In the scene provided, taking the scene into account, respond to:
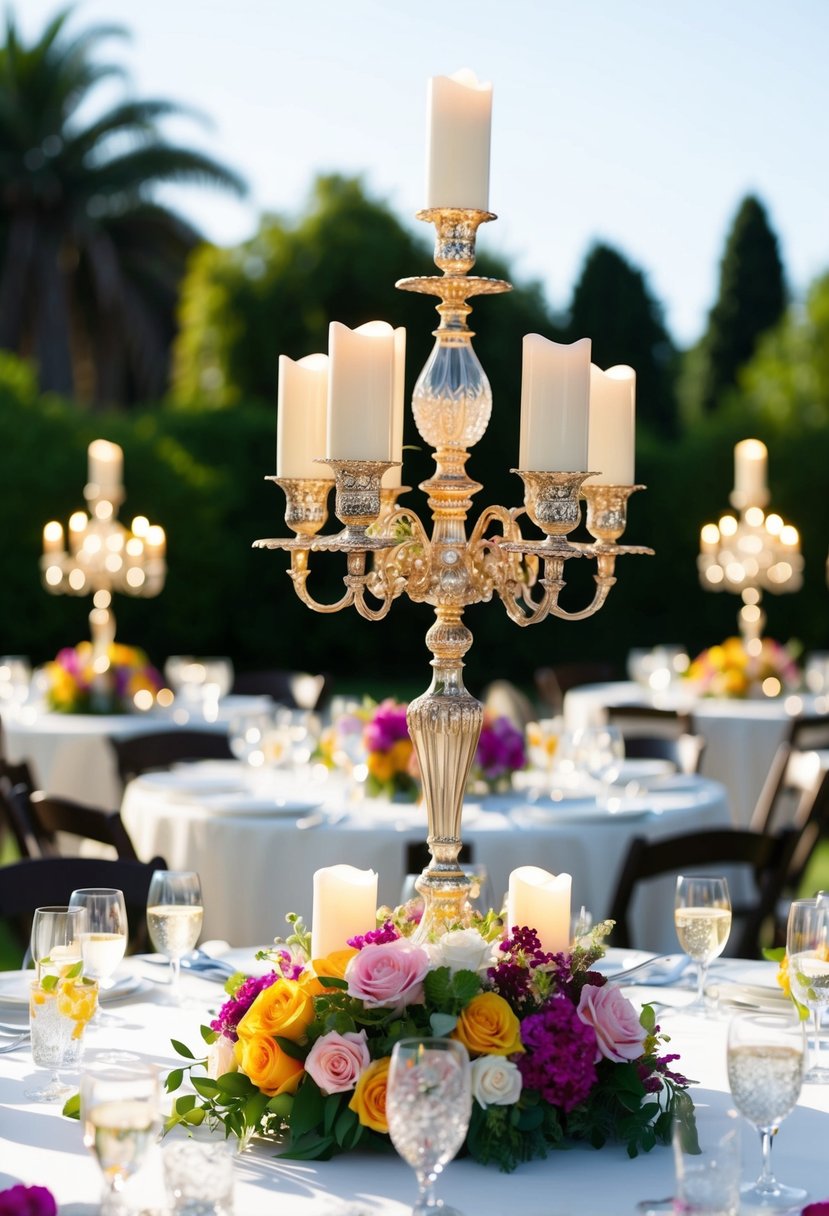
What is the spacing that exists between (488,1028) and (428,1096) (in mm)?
397

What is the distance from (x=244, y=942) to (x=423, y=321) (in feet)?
43.9

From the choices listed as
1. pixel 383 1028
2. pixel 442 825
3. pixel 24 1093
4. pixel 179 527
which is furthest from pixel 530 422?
pixel 179 527

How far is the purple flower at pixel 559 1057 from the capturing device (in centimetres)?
221

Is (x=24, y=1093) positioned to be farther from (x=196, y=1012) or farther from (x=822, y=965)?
(x=822, y=965)

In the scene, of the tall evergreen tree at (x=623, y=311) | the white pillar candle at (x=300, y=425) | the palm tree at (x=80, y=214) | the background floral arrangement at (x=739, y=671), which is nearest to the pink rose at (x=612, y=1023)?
the white pillar candle at (x=300, y=425)

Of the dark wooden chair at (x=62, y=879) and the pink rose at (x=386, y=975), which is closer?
the pink rose at (x=386, y=975)

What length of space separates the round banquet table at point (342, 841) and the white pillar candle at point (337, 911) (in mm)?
2510

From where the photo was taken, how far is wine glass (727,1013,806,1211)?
203 centimetres

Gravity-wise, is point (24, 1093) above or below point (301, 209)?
below

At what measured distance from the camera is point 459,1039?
2.22 m

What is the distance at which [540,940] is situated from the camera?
2455 mm

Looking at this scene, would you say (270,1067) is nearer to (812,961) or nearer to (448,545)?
(448,545)

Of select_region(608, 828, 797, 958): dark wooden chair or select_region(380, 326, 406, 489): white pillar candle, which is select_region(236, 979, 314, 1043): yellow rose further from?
select_region(608, 828, 797, 958): dark wooden chair

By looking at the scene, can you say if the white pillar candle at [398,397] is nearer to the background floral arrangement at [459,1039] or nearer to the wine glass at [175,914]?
the background floral arrangement at [459,1039]
